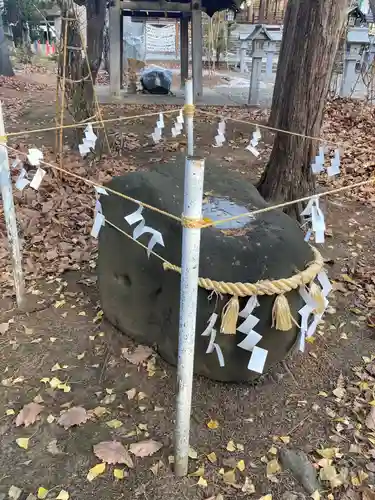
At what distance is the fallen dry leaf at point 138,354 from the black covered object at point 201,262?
0.17 ft

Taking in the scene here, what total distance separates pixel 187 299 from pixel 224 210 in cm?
112

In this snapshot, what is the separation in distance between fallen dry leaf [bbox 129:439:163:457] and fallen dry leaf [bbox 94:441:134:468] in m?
0.04

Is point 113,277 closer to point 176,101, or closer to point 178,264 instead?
point 178,264

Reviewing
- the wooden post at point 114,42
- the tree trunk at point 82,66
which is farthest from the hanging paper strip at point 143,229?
the wooden post at point 114,42

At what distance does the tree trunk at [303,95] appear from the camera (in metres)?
4.16

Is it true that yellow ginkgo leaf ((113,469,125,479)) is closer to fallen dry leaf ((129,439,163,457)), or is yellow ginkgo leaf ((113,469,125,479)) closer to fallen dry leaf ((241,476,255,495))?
fallen dry leaf ((129,439,163,457))

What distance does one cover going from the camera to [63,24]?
18.0 feet

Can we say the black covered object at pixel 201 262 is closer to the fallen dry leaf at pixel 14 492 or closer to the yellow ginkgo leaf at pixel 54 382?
the yellow ginkgo leaf at pixel 54 382

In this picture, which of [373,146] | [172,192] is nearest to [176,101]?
[373,146]

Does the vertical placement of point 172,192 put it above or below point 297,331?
above

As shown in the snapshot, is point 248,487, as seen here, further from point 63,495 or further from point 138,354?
point 138,354

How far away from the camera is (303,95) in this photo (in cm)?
435

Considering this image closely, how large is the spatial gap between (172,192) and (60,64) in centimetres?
369

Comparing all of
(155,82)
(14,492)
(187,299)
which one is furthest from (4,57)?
(187,299)
